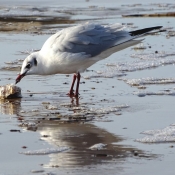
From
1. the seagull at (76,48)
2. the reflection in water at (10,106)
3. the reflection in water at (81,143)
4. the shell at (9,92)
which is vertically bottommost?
the reflection in water at (81,143)

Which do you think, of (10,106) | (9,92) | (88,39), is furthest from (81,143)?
(88,39)

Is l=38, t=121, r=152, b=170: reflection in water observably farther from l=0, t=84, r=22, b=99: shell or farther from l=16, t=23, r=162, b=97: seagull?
l=16, t=23, r=162, b=97: seagull

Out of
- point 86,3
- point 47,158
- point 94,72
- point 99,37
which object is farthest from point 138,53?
point 86,3

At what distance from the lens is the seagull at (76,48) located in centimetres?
882

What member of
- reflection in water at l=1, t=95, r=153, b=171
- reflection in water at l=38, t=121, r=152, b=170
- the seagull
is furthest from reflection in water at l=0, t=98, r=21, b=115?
reflection in water at l=38, t=121, r=152, b=170

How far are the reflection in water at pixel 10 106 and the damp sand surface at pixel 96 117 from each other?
0.01 meters

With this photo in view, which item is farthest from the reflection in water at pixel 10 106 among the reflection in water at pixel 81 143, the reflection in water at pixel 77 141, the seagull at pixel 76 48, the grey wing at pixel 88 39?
the grey wing at pixel 88 39

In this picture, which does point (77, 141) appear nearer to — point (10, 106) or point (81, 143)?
point (81, 143)

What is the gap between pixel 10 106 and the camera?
26.1 ft

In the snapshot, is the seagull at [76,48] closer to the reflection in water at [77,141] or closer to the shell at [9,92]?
the shell at [9,92]

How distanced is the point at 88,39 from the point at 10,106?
1.65 m

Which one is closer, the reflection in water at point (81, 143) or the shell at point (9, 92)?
the reflection in water at point (81, 143)

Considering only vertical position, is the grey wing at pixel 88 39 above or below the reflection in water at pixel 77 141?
above

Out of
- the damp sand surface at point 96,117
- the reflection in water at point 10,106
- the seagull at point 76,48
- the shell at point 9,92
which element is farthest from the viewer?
the seagull at point 76,48
